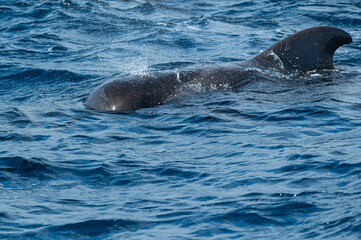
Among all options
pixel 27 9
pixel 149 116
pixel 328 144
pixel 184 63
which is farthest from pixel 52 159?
pixel 27 9

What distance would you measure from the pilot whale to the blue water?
24 cm

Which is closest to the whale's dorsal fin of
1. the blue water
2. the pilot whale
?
the pilot whale

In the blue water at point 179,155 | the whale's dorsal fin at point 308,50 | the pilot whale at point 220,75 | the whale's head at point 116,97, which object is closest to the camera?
the blue water at point 179,155

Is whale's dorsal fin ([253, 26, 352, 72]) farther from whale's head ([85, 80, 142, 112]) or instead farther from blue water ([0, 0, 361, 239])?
whale's head ([85, 80, 142, 112])

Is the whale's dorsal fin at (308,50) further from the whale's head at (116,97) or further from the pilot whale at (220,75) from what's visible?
the whale's head at (116,97)

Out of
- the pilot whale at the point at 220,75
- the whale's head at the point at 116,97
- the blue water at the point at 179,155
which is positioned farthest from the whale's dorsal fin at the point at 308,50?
the whale's head at the point at 116,97

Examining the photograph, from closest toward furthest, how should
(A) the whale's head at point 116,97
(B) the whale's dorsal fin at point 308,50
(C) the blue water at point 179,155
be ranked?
(C) the blue water at point 179,155 < (A) the whale's head at point 116,97 < (B) the whale's dorsal fin at point 308,50

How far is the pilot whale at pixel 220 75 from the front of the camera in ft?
34.7

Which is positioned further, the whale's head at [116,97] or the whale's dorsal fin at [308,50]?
the whale's dorsal fin at [308,50]

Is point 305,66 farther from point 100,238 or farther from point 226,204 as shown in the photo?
point 100,238

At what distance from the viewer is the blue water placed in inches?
235

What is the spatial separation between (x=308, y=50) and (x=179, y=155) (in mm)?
5003

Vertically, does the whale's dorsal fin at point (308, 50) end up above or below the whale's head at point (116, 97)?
above

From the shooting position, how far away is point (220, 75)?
11438 millimetres
